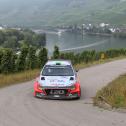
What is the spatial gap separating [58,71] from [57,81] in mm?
1322

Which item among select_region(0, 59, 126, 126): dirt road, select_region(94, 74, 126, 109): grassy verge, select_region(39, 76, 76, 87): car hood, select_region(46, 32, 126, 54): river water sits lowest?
select_region(0, 59, 126, 126): dirt road

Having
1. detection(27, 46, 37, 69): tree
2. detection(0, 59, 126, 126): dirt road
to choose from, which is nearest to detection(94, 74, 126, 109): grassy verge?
detection(0, 59, 126, 126): dirt road

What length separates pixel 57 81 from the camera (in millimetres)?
15828

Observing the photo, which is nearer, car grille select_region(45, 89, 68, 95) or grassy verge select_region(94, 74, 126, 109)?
grassy verge select_region(94, 74, 126, 109)

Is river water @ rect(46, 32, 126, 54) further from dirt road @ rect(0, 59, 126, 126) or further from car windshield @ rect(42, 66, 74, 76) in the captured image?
dirt road @ rect(0, 59, 126, 126)

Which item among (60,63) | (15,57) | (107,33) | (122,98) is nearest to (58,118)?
(122,98)

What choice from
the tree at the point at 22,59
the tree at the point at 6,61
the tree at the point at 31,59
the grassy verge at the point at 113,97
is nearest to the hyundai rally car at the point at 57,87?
the grassy verge at the point at 113,97

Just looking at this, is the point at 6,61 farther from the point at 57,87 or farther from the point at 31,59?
the point at 57,87

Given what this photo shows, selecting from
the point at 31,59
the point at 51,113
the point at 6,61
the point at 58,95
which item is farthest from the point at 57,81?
the point at 31,59

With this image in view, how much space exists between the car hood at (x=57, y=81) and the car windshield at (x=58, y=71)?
1.76 ft

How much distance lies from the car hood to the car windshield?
54cm

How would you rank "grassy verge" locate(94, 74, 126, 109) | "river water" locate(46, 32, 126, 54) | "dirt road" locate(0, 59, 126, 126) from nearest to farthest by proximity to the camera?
"dirt road" locate(0, 59, 126, 126), "grassy verge" locate(94, 74, 126, 109), "river water" locate(46, 32, 126, 54)

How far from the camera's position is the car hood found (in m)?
15.6

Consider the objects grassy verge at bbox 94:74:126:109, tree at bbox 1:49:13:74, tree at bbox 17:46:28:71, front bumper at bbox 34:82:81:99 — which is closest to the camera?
grassy verge at bbox 94:74:126:109
